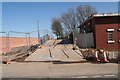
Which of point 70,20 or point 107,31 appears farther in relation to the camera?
point 70,20

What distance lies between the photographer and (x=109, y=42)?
19.9 meters

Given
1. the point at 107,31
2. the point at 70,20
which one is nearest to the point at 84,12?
the point at 70,20

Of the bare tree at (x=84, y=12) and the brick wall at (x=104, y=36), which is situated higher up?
the bare tree at (x=84, y=12)

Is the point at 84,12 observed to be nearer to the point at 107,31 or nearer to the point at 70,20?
the point at 70,20

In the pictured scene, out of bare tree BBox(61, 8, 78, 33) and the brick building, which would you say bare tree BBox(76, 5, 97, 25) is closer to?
bare tree BBox(61, 8, 78, 33)

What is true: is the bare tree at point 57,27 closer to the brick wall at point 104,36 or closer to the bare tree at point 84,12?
the bare tree at point 84,12

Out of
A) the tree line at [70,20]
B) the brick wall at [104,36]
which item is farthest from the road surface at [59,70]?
the tree line at [70,20]

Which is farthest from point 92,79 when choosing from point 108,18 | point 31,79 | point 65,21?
point 65,21

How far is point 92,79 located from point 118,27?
15.4m

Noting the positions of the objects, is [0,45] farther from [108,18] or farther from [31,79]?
[108,18]

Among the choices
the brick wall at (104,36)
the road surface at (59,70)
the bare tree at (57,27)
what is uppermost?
the bare tree at (57,27)

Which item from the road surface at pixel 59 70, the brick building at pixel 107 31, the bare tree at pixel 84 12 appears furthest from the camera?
the bare tree at pixel 84 12

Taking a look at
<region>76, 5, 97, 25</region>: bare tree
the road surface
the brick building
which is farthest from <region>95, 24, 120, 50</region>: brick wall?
<region>76, 5, 97, 25</region>: bare tree

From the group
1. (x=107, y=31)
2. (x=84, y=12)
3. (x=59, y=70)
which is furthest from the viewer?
(x=84, y=12)
